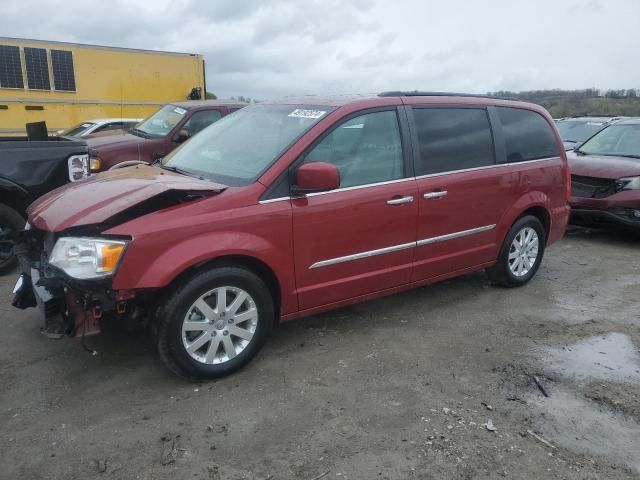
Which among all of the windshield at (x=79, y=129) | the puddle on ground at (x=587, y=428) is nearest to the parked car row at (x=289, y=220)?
the puddle on ground at (x=587, y=428)

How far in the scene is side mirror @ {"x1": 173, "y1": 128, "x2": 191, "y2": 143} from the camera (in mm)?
8352

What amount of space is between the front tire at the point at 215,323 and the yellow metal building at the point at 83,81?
10928mm

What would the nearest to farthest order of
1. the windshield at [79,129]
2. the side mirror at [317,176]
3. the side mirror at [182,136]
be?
the side mirror at [317,176]
the side mirror at [182,136]
the windshield at [79,129]

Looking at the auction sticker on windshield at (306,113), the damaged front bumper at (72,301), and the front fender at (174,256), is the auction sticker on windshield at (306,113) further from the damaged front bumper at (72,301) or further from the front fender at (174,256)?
the damaged front bumper at (72,301)

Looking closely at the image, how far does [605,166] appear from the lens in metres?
7.56

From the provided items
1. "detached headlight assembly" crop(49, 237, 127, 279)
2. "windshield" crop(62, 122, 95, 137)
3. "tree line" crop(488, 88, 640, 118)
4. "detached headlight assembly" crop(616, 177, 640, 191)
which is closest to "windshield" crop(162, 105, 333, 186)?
"detached headlight assembly" crop(49, 237, 127, 279)

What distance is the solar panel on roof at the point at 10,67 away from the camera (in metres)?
11.6

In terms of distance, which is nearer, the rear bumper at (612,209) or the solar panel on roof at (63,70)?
the rear bumper at (612,209)

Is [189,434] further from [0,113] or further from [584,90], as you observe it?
[584,90]

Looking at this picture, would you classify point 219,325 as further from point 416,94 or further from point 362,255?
point 416,94

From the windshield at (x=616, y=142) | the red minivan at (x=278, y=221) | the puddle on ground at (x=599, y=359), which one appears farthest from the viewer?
the windshield at (x=616, y=142)

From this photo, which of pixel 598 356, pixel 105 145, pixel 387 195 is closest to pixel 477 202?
pixel 387 195

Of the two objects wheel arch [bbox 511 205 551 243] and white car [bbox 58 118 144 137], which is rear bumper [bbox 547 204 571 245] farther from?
white car [bbox 58 118 144 137]

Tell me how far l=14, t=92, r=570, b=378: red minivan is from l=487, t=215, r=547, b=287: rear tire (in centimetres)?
4
